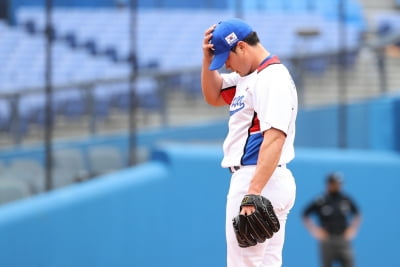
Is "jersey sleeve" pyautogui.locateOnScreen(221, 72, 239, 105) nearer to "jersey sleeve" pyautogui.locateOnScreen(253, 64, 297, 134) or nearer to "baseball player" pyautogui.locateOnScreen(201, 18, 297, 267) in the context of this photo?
"baseball player" pyautogui.locateOnScreen(201, 18, 297, 267)

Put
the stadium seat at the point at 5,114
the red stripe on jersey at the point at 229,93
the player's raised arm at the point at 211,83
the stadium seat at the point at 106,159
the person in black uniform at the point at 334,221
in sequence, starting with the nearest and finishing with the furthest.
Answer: the player's raised arm at the point at 211,83 → the red stripe on jersey at the point at 229,93 → the stadium seat at the point at 5,114 → the person in black uniform at the point at 334,221 → the stadium seat at the point at 106,159

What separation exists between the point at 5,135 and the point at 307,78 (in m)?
4.36

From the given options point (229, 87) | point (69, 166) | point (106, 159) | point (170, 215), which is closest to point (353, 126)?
point (106, 159)

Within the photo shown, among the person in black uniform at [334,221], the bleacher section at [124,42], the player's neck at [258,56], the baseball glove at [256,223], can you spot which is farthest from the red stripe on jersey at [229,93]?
the bleacher section at [124,42]

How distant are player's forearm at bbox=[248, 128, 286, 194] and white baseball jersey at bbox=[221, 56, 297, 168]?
0.06 metres

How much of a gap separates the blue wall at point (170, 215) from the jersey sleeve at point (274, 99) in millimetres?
2505

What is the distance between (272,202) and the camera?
4816 mm

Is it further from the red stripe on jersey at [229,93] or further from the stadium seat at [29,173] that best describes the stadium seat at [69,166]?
the red stripe on jersey at [229,93]

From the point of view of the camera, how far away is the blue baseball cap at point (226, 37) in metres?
4.84

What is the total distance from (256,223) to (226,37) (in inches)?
34.6

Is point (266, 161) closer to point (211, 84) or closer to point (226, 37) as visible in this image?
point (226, 37)

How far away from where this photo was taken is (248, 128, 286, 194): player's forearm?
4.61 meters

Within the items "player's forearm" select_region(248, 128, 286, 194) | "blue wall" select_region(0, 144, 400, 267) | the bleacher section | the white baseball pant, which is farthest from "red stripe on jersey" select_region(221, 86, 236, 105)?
the bleacher section

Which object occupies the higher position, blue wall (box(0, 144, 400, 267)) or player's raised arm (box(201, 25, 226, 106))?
player's raised arm (box(201, 25, 226, 106))
